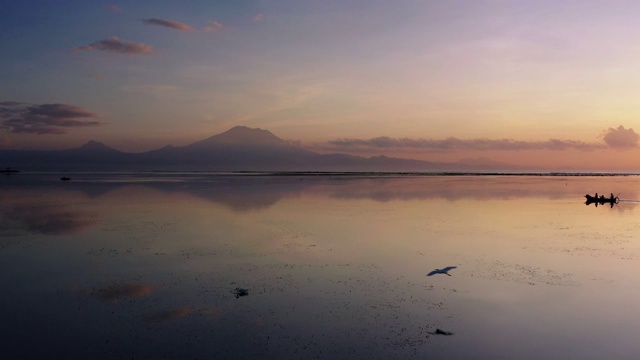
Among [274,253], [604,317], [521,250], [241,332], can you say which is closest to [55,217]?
[274,253]

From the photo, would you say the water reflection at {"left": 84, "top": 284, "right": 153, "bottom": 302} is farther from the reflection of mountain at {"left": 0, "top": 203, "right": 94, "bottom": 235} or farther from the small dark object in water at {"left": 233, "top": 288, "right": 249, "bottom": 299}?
the reflection of mountain at {"left": 0, "top": 203, "right": 94, "bottom": 235}

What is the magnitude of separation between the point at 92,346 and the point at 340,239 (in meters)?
16.7

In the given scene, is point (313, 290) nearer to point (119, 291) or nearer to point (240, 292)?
point (240, 292)

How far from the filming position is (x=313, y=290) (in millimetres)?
16703

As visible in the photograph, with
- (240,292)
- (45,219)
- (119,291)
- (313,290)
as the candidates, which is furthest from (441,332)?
(45,219)

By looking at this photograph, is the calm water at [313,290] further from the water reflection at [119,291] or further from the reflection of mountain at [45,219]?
the reflection of mountain at [45,219]

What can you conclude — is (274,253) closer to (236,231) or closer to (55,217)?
(236,231)

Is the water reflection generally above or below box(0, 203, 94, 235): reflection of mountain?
below

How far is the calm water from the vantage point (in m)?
12.1

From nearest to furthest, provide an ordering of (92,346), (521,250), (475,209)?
1. (92,346)
2. (521,250)
3. (475,209)

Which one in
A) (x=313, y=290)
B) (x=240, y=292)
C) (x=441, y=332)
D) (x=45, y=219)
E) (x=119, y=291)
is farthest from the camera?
(x=45, y=219)

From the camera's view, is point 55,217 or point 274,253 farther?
point 55,217

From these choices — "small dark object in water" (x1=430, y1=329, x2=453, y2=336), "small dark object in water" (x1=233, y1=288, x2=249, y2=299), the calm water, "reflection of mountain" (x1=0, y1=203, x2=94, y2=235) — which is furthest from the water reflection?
"reflection of mountain" (x1=0, y1=203, x2=94, y2=235)

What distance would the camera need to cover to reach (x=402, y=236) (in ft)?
92.8
